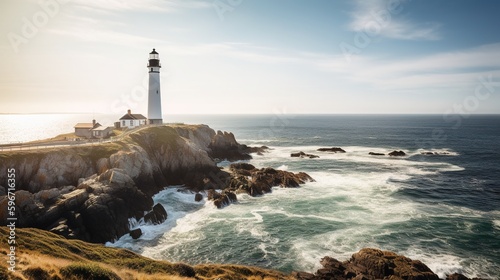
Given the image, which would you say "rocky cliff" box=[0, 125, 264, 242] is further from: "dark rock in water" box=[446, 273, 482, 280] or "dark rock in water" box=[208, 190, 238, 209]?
"dark rock in water" box=[446, 273, 482, 280]

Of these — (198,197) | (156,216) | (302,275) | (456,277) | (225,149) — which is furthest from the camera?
(225,149)

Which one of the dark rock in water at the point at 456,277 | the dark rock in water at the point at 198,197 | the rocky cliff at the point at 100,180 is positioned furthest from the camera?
the dark rock in water at the point at 198,197

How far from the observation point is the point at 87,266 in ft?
45.1

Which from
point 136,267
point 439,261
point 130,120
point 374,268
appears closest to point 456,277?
point 439,261

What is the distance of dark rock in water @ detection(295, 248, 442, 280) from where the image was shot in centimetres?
2088

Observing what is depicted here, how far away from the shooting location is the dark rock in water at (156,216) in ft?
104

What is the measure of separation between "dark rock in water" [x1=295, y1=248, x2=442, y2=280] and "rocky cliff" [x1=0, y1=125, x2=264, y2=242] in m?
19.8

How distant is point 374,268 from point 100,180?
2853 cm

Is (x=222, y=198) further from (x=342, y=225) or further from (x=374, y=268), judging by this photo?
(x=374, y=268)

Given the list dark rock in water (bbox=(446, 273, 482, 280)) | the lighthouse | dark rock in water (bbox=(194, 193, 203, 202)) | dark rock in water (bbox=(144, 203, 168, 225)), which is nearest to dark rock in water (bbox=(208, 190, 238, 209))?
dark rock in water (bbox=(194, 193, 203, 202))

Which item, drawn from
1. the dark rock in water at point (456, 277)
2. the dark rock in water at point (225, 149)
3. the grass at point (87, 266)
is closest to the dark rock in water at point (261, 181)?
the dark rock in water at point (225, 149)

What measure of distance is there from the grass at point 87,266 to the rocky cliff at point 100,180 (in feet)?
22.2

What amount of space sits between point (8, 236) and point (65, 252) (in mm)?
3462

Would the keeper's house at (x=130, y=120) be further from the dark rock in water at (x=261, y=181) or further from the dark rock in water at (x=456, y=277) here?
the dark rock in water at (x=456, y=277)
